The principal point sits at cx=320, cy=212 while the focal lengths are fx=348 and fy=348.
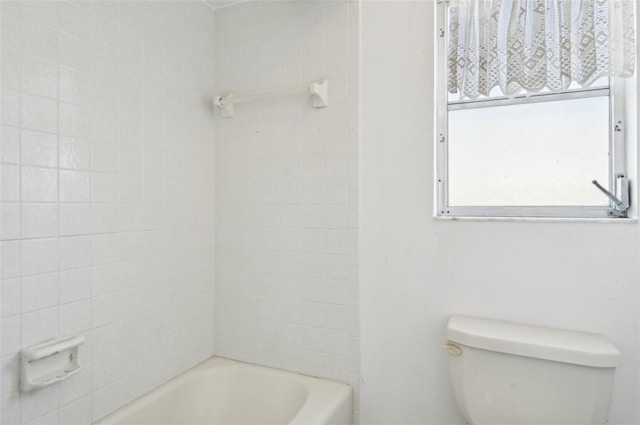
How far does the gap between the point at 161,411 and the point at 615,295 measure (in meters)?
1.72

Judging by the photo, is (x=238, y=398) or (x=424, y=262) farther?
(x=238, y=398)

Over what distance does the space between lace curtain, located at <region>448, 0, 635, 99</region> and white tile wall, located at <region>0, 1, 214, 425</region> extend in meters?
1.18

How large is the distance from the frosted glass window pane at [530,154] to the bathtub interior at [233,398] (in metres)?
1.09

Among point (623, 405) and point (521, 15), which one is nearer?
point (623, 405)

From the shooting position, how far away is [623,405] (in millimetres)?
1150

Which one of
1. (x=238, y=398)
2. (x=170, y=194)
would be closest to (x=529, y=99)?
(x=170, y=194)

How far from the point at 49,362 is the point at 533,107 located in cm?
184

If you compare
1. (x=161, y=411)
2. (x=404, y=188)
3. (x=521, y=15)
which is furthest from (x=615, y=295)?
(x=161, y=411)

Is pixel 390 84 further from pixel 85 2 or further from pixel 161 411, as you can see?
pixel 161 411

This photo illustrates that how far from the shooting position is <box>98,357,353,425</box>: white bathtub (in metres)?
1.35

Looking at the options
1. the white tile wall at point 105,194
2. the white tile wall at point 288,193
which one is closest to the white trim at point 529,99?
the white tile wall at point 288,193

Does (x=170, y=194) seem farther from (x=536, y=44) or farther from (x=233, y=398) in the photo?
(x=536, y=44)

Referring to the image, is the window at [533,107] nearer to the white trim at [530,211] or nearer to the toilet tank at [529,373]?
the white trim at [530,211]

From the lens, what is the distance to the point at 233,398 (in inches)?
62.9
